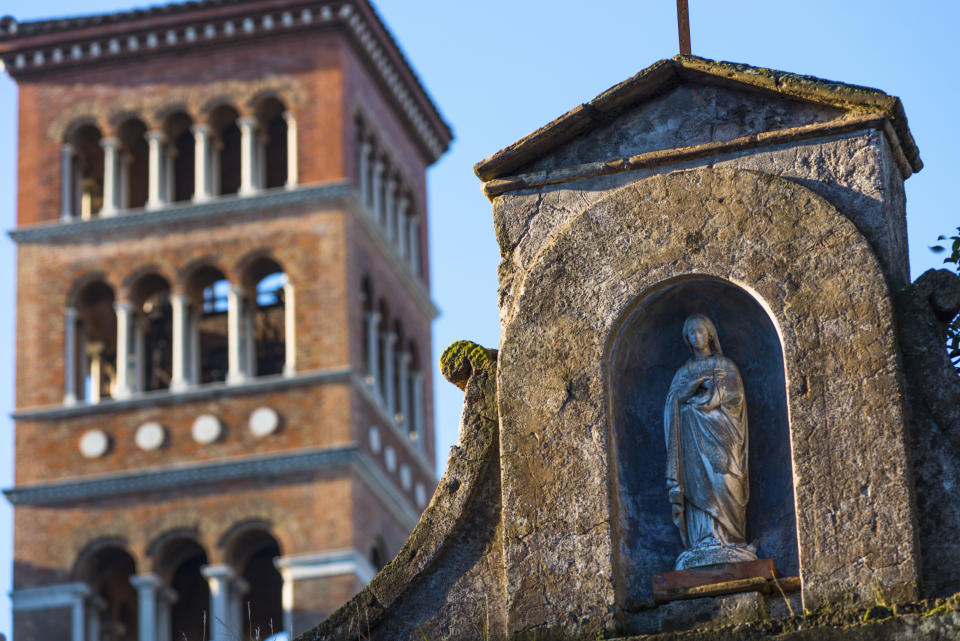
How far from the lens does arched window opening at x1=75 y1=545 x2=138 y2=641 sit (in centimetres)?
3931

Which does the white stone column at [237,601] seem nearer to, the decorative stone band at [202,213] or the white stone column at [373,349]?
the white stone column at [373,349]

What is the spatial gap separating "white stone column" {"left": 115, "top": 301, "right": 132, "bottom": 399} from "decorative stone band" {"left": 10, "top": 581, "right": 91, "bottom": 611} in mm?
3391

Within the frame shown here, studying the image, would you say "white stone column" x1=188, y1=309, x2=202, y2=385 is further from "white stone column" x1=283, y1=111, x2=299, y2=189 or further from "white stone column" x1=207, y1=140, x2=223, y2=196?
"white stone column" x1=283, y1=111, x2=299, y2=189

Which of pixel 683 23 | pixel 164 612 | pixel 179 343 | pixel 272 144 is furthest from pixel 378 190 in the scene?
pixel 683 23

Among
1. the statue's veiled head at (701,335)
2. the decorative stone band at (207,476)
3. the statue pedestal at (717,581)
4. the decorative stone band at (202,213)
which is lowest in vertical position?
the statue pedestal at (717,581)

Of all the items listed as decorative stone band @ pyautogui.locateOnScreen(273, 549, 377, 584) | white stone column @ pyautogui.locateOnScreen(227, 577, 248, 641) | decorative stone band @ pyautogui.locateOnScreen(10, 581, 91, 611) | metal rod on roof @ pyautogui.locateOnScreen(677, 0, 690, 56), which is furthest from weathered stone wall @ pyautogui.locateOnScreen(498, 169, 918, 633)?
decorative stone band @ pyautogui.locateOnScreen(10, 581, 91, 611)

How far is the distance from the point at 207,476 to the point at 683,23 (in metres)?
28.0

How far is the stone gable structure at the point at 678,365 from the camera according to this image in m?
10.2

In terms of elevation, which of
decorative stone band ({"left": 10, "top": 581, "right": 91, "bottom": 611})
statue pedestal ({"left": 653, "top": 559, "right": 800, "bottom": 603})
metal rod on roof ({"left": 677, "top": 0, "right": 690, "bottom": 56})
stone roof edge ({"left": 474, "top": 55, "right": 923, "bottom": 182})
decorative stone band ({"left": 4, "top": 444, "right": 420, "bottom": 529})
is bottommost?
statue pedestal ({"left": 653, "top": 559, "right": 800, "bottom": 603})

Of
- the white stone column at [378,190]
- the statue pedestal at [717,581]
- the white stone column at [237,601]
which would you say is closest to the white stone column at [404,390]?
the white stone column at [378,190]

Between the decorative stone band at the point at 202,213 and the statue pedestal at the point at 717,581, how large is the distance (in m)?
30.2

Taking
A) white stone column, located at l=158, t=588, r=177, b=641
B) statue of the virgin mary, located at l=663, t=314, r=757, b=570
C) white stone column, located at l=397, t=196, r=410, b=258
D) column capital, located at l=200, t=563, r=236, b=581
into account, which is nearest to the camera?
statue of the virgin mary, located at l=663, t=314, r=757, b=570

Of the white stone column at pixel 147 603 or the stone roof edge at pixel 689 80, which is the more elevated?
the white stone column at pixel 147 603

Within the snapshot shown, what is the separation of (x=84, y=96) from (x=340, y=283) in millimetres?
6340
